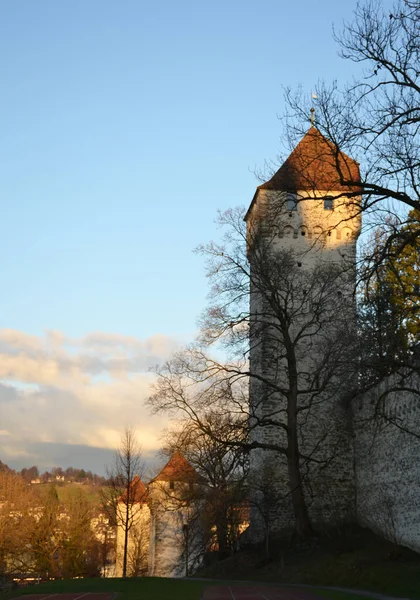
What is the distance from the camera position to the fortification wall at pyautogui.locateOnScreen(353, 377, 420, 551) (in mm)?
23547

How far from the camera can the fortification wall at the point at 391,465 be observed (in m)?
23.5

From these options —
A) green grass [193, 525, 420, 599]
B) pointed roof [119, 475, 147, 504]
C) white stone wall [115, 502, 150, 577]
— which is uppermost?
pointed roof [119, 475, 147, 504]

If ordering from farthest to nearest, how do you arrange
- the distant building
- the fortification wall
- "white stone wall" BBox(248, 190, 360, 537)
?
the distant building
"white stone wall" BBox(248, 190, 360, 537)
the fortification wall

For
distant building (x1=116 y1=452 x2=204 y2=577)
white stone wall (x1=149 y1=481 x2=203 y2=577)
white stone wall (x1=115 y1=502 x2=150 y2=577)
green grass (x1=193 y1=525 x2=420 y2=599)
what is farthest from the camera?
white stone wall (x1=115 y1=502 x2=150 y2=577)

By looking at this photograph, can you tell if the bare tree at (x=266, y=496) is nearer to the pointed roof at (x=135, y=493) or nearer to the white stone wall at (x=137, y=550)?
the pointed roof at (x=135, y=493)

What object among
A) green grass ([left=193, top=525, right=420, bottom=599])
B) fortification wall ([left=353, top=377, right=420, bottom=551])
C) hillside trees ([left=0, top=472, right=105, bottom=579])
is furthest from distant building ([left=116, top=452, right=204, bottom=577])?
fortification wall ([left=353, top=377, right=420, bottom=551])

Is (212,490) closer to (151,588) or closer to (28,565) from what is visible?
(151,588)

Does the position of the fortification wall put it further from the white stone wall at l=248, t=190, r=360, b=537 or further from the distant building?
the distant building

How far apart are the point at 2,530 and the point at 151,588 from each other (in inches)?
1170

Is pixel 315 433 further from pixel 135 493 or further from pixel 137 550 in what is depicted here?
pixel 137 550

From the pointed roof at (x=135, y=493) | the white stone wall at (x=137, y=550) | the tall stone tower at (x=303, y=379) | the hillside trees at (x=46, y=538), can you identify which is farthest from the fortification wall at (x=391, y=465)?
the white stone wall at (x=137, y=550)

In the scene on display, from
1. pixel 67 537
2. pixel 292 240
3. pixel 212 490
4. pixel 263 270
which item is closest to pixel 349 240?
pixel 292 240

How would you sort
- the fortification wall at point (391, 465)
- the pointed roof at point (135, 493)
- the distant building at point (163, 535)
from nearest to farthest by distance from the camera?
the fortification wall at point (391, 465) → the pointed roof at point (135, 493) → the distant building at point (163, 535)

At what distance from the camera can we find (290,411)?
28.5 meters
